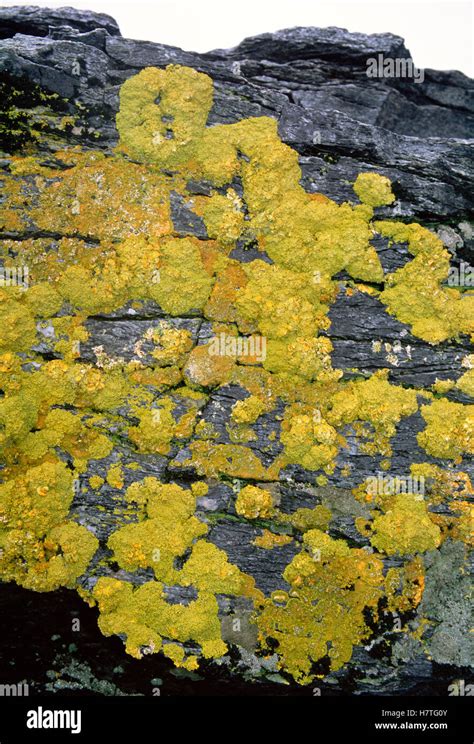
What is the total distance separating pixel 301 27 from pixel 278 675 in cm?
1178

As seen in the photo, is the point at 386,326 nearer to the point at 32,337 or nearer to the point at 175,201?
the point at 175,201

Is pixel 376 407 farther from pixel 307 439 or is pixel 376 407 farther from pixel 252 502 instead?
pixel 252 502

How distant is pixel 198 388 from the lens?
25.4 feet

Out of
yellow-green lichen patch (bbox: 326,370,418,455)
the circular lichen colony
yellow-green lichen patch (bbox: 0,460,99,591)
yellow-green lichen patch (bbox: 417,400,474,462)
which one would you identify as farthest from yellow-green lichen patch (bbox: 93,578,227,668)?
yellow-green lichen patch (bbox: 417,400,474,462)

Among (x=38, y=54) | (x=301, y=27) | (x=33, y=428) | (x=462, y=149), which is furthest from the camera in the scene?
(x=301, y=27)

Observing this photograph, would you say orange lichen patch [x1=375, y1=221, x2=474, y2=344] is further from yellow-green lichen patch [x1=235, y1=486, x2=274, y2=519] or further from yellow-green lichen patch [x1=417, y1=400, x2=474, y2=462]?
yellow-green lichen patch [x1=235, y1=486, x2=274, y2=519]

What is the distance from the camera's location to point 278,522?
762 cm

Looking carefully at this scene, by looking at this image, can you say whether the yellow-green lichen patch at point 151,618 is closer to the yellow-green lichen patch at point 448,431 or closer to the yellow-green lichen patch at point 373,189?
the yellow-green lichen patch at point 448,431

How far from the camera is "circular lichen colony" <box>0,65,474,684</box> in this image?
23.6ft

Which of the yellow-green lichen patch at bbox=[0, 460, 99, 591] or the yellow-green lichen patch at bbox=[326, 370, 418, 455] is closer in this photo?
the yellow-green lichen patch at bbox=[0, 460, 99, 591]

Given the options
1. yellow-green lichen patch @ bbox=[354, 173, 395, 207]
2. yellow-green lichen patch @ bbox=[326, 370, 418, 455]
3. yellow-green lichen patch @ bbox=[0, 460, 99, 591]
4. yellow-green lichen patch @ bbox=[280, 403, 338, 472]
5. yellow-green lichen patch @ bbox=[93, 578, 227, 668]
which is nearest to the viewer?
yellow-green lichen patch @ bbox=[0, 460, 99, 591]

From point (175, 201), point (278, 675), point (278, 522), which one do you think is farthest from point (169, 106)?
point (278, 675)

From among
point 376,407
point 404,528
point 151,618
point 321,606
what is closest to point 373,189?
point 376,407

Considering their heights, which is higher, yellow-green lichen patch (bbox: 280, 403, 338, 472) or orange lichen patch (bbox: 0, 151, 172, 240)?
orange lichen patch (bbox: 0, 151, 172, 240)
